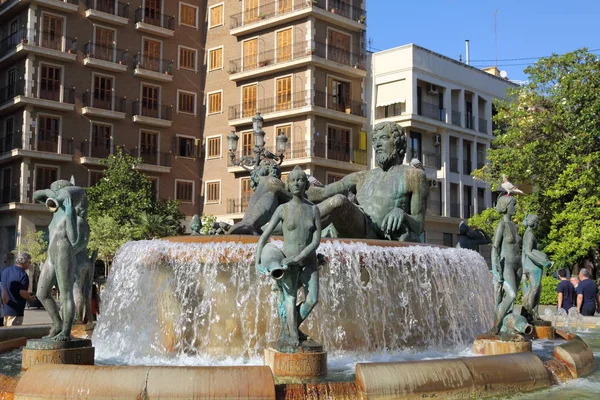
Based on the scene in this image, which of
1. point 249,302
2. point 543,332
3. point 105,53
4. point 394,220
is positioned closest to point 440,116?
point 105,53

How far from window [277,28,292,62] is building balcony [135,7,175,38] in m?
7.42

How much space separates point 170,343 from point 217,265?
1.06 meters

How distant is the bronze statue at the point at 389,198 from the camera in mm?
9523

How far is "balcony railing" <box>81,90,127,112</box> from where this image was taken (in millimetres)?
43719

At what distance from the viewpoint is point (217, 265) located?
8.14 metres

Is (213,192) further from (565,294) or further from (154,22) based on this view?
(565,294)

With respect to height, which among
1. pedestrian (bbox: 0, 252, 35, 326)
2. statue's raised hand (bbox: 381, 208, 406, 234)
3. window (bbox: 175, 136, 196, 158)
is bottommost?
pedestrian (bbox: 0, 252, 35, 326)

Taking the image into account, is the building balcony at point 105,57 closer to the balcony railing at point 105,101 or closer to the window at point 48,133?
the balcony railing at point 105,101

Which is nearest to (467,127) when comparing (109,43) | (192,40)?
(192,40)

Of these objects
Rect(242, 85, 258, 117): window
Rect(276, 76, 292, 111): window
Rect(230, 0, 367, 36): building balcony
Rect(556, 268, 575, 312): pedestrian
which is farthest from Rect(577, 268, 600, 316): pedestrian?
Rect(242, 85, 258, 117): window

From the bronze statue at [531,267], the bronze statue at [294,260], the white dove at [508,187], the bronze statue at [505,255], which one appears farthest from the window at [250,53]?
the bronze statue at [294,260]

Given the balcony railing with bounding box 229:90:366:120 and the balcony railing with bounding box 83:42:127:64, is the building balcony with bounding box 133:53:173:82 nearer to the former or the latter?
the balcony railing with bounding box 83:42:127:64

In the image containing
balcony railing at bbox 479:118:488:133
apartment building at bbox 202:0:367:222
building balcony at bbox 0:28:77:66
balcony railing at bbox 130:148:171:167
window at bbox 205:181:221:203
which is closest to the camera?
building balcony at bbox 0:28:77:66

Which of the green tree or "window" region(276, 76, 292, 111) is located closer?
the green tree
